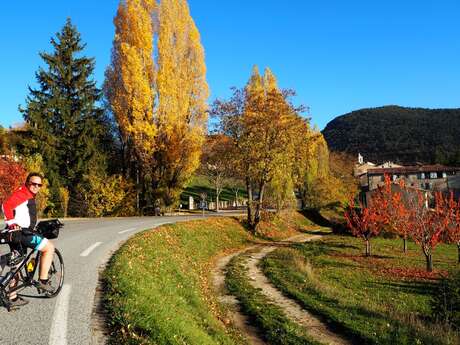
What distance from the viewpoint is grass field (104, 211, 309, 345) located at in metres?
5.98

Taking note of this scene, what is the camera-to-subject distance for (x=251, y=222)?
33.1 meters

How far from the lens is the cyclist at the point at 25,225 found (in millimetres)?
6066

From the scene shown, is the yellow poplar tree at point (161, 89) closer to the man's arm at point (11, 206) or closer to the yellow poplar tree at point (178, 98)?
the yellow poplar tree at point (178, 98)

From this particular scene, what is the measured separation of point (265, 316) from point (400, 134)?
16267 centimetres

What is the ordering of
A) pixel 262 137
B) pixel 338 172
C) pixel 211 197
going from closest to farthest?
1. pixel 262 137
2. pixel 338 172
3. pixel 211 197

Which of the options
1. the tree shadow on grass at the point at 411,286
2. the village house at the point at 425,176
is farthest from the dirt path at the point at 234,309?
the village house at the point at 425,176

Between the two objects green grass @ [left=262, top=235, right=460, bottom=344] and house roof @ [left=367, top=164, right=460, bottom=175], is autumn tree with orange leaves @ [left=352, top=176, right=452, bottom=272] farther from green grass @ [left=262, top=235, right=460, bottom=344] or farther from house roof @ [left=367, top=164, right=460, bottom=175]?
house roof @ [left=367, top=164, right=460, bottom=175]

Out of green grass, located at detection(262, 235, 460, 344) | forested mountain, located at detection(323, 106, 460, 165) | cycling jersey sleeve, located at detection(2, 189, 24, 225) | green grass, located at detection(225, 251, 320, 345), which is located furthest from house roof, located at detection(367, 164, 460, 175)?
cycling jersey sleeve, located at detection(2, 189, 24, 225)

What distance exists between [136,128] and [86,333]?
26.7m

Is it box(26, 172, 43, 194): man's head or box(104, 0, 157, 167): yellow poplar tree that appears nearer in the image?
box(26, 172, 43, 194): man's head

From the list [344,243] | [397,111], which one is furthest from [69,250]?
[397,111]

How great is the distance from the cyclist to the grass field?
129 centimetres

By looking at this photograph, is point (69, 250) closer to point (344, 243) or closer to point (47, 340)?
point (47, 340)

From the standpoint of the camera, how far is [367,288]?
18.5 metres
